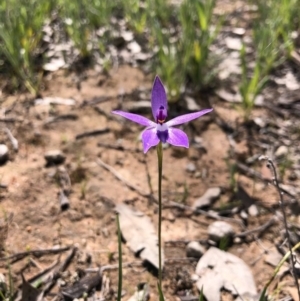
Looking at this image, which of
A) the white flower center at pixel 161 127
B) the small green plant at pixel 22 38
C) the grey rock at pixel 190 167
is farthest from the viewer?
the small green plant at pixel 22 38

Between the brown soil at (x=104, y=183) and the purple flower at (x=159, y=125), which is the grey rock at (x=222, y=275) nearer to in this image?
the brown soil at (x=104, y=183)

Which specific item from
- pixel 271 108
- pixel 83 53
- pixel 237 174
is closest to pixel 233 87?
pixel 271 108

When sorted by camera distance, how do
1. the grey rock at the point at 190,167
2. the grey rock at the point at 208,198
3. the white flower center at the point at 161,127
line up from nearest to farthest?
the white flower center at the point at 161,127 → the grey rock at the point at 208,198 → the grey rock at the point at 190,167

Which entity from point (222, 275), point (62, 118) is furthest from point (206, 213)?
point (62, 118)

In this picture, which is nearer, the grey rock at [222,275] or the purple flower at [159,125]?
the purple flower at [159,125]

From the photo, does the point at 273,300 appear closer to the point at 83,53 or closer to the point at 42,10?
the point at 83,53

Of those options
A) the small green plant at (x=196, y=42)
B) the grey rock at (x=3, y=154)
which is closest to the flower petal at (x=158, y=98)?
the grey rock at (x=3, y=154)

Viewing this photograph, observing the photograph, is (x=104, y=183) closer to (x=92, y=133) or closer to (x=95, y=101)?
(x=92, y=133)
